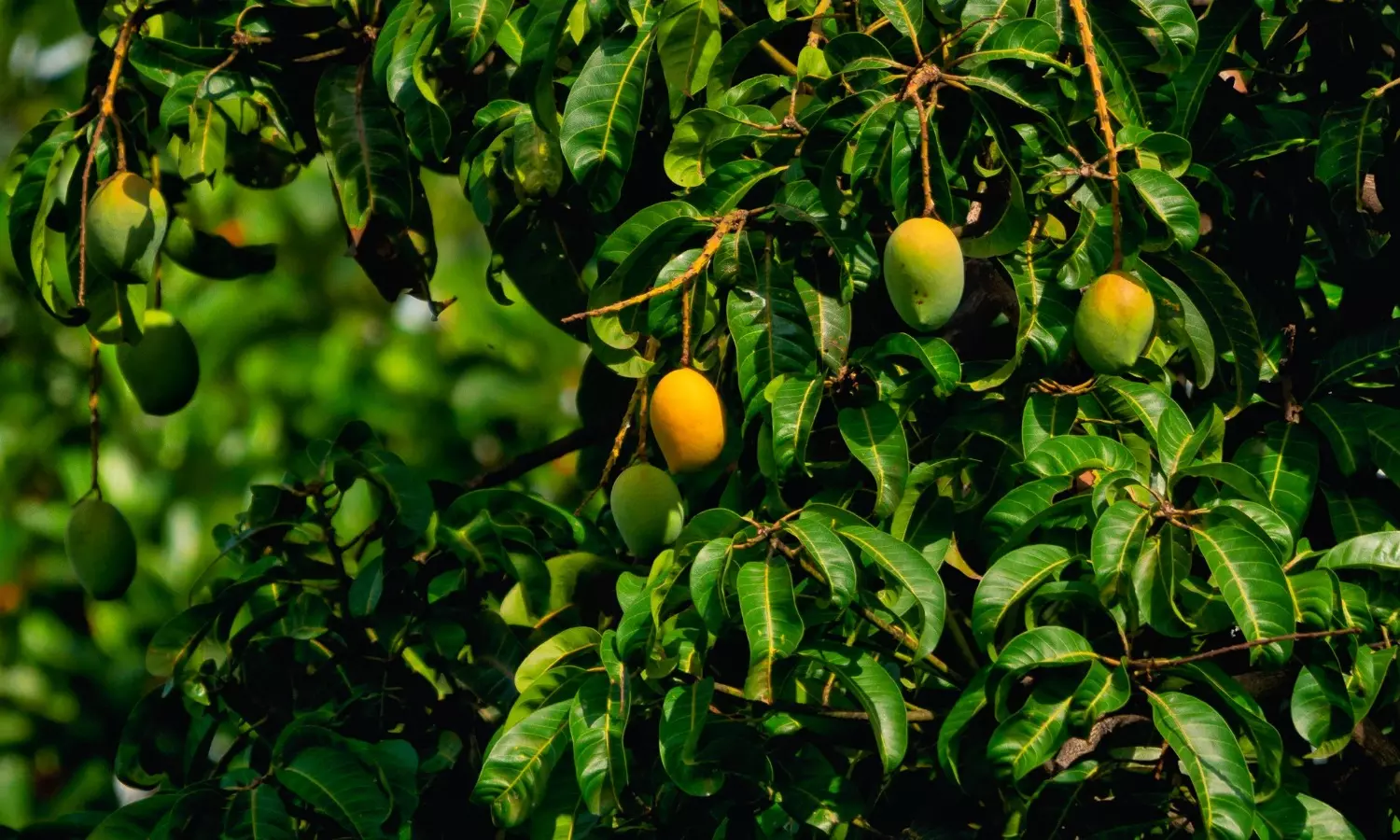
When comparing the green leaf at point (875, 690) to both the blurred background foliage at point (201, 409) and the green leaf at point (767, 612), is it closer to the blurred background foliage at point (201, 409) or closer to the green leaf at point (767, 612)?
the green leaf at point (767, 612)

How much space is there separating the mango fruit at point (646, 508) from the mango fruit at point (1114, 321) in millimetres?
357

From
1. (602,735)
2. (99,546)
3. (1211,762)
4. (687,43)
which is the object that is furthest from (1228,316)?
(99,546)

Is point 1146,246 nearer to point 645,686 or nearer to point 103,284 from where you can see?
point 645,686

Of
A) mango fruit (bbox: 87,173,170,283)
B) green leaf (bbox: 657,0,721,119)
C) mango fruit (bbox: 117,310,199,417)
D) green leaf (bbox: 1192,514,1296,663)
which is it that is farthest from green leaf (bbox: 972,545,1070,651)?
mango fruit (bbox: 117,310,199,417)

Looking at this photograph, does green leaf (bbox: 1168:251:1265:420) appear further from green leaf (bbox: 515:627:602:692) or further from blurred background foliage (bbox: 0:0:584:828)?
blurred background foliage (bbox: 0:0:584:828)

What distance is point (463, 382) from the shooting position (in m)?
2.03

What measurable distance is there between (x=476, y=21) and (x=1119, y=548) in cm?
→ 67

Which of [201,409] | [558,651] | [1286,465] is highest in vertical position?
[1286,465]

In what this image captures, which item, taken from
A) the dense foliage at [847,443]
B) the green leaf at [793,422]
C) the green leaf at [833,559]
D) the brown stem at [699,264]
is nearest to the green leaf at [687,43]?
the dense foliage at [847,443]

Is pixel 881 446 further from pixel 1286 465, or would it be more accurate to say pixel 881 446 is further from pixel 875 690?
pixel 1286 465

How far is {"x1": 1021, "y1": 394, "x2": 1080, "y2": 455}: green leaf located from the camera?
3.65 ft

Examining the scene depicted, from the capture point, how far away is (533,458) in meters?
1.66

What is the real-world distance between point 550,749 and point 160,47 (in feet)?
2.54

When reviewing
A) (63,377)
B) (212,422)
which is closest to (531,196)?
(212,422)
